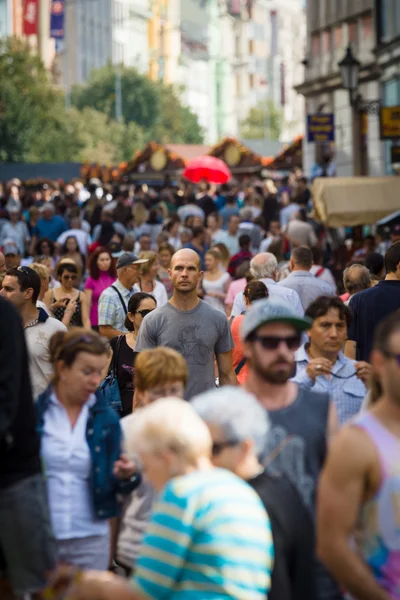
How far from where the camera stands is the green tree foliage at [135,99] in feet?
352

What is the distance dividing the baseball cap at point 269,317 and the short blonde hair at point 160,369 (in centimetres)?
90

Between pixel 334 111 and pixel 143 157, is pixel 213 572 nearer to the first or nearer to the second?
pixel 334 111

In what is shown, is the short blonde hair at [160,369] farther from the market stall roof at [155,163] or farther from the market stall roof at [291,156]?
the market stall roof at [155,163]

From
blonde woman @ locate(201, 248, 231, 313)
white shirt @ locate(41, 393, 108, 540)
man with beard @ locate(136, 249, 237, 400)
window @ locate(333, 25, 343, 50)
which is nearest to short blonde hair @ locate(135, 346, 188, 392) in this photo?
white shirt @ locate(41, 393, 108, 540)

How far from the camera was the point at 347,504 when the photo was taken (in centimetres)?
429

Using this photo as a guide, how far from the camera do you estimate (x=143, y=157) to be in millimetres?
61406

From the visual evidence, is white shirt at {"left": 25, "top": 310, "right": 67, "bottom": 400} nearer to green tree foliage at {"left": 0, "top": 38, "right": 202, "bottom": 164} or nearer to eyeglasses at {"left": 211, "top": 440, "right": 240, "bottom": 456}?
eyeglasses at {"left": 211, "top": 440, "right": 240, "bottom": 456}

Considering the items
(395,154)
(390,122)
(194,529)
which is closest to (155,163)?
(390,122)

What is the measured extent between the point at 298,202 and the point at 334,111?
11.4 m

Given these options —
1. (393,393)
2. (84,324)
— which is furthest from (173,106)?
(393,393)

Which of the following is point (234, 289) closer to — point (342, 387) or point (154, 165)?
point (342, 387)

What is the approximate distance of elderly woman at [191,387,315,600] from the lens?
4.46 metres

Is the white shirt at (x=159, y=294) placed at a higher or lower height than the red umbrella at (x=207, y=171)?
lower

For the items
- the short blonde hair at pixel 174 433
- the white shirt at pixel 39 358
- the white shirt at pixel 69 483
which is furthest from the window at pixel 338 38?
the short blonde hair at pixel 174 433
